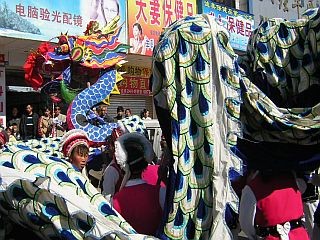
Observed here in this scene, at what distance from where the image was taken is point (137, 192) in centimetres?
273

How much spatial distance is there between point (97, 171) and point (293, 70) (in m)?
2.79

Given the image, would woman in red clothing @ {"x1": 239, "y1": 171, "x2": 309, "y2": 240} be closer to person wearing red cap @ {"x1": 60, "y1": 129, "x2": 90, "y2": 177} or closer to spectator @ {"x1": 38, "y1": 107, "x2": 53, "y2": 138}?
person wearing red cap @ {"x1": 60, "y1": 129, "x2": 90, "y2": 177}

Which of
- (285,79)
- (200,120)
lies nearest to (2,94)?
(285,79)

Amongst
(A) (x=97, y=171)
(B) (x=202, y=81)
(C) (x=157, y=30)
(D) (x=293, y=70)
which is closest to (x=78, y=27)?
(C) (x=157, y=30)

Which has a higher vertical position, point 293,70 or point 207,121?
point 293,70

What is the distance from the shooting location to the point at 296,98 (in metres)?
2.75

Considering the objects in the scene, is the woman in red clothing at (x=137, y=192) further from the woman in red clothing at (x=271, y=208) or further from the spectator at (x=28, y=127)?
the spectator at (x=28, y=127)

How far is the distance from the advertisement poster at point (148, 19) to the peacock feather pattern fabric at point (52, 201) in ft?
31.9

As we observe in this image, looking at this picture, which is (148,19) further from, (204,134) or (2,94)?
(204,134)

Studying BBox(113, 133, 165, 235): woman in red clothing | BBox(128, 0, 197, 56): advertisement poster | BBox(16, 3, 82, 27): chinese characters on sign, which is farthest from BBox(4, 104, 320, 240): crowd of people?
BBox(128, 0, 197, 56): advertisement poster

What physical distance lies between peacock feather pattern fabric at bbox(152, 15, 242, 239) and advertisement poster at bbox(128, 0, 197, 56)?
9.07 m

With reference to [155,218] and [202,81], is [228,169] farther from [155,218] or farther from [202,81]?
[155,218]

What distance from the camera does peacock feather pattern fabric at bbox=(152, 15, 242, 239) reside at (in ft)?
6.37

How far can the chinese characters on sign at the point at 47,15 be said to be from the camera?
9.15 metres
